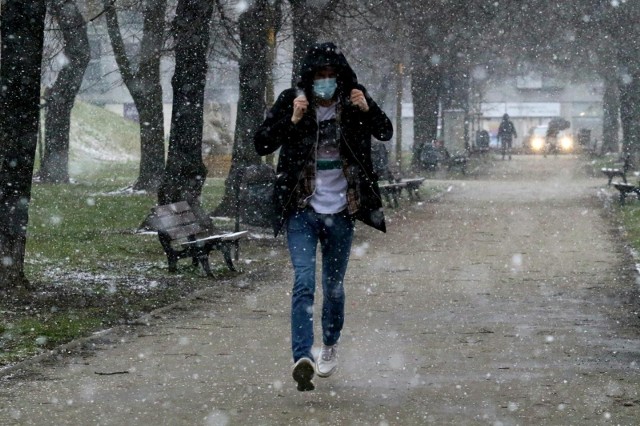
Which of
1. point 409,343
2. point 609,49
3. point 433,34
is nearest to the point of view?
point 409,343

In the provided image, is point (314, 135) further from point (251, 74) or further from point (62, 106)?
point (62, 106)

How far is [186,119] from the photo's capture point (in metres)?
A: 17.2

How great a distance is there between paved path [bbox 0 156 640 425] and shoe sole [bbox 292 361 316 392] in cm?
8

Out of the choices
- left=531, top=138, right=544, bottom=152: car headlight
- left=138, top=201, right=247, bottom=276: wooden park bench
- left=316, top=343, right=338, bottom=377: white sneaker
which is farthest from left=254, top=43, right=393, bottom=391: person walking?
left=531, top=138, right=544, bottom=152: car headlight

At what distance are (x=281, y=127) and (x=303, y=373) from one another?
4.34 ft

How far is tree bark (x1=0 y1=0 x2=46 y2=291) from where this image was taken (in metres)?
11.3

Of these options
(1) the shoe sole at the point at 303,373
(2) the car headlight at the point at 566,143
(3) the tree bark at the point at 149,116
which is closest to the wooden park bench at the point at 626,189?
(3) the tree bark at the point at 149,116

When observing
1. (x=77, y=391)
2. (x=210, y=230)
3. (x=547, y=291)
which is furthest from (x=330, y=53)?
Answer: (x=210, y=230)

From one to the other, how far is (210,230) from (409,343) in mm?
6365

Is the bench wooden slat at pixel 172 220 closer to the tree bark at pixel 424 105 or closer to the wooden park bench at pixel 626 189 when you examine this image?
the wooden park bench at pixel 626 189

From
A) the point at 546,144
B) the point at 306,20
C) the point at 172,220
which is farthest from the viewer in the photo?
the point at 546,144

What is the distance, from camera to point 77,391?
24.3ft

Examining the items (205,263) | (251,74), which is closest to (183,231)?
(205,263)

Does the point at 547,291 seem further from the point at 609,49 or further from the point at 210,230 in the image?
the point at 609,49
